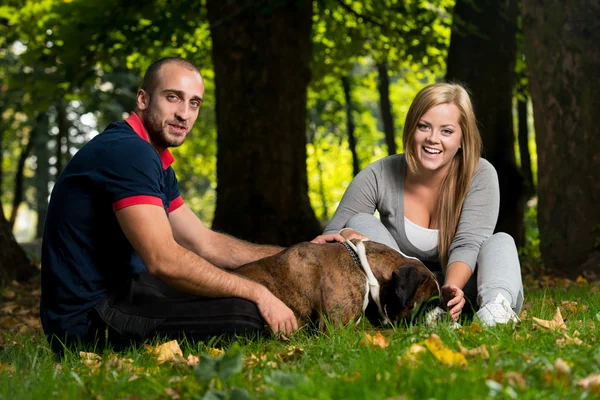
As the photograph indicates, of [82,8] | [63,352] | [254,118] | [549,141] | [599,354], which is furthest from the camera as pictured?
[82,8]

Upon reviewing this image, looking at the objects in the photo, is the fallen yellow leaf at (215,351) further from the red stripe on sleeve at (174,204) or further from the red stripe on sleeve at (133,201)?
the red stripe on sleeve at (174,204)

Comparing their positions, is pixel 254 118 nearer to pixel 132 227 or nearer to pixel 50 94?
pixel 50 94

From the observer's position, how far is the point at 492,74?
429 inches

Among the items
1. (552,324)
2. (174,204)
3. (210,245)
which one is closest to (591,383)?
(552,324)

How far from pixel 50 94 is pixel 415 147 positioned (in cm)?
884

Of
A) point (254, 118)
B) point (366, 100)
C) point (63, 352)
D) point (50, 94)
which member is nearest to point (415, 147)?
point (63, 352)

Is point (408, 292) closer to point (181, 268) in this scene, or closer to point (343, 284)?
point (343, 284)

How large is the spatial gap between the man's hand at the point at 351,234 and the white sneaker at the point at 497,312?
966mm

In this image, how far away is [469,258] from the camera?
5.33 meters

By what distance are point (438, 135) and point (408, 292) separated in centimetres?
144

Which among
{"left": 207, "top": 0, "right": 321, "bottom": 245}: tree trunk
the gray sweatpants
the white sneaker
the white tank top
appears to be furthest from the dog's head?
{"left": 207, "top": 0, "right": 321, "bottom": 245}: tree trunk

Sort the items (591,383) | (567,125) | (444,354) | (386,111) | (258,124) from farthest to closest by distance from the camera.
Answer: (386,111) → (258,124) → (567,125) → (444,354) → (591,383)

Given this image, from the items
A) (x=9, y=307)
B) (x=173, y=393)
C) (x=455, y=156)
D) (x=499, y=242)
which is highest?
(x=455, y=156)

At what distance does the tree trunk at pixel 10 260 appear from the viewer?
939 cm
